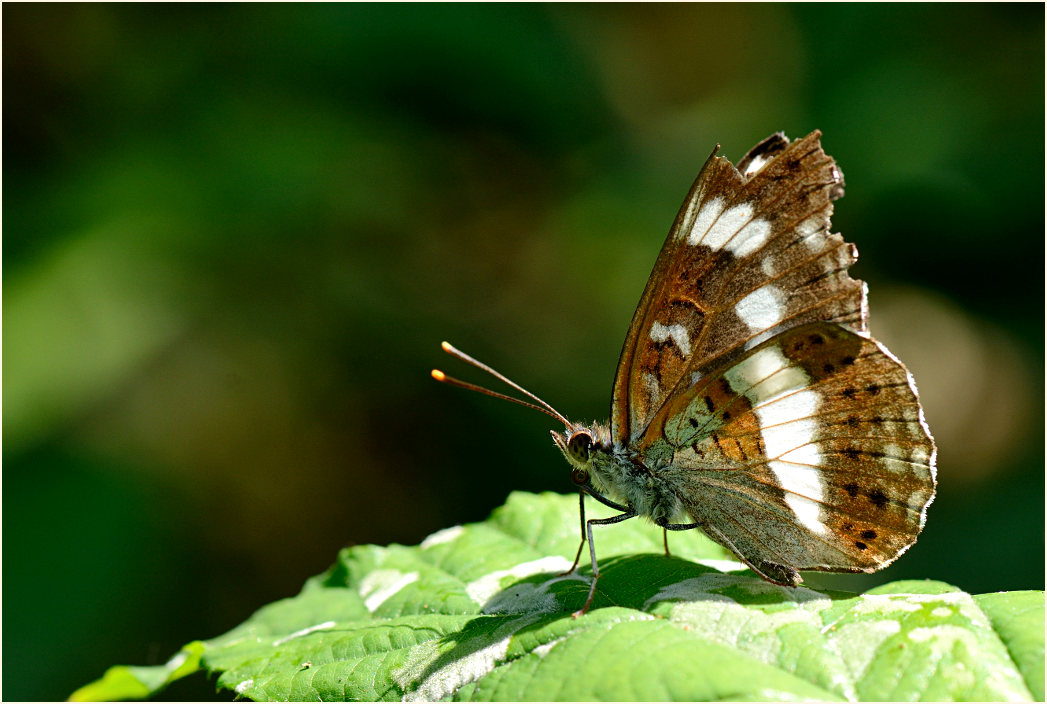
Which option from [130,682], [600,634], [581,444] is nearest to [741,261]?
[581,444]

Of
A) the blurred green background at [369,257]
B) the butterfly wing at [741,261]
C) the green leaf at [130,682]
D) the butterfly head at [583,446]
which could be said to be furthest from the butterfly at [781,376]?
the blurred green background at [369,257]

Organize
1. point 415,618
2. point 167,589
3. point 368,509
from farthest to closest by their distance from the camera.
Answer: point 368,509, point 167,589, point 415,618

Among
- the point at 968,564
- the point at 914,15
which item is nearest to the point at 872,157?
the point at 914,15

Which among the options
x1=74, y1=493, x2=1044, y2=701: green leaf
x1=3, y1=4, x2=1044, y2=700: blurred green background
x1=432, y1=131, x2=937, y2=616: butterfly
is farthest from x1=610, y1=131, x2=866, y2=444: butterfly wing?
x1=3, y1=4, x2=1044, y2=700: blurred green background

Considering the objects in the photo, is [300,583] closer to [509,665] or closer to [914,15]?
[509,665]

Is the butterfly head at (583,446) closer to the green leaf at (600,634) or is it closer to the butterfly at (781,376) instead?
the butterfly at (781,376)
